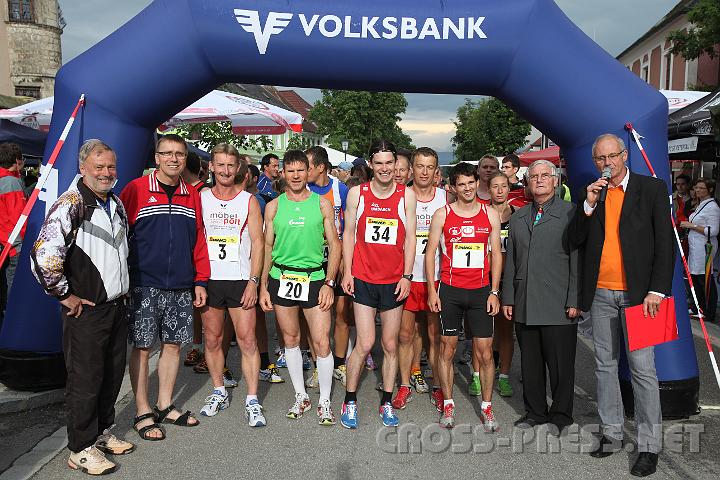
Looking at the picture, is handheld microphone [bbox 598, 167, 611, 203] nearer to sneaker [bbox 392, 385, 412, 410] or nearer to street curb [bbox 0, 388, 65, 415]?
sneaker [bbox 392, 385, 412, 410]

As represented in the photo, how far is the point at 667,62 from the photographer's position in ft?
97.4

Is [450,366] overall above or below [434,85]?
below

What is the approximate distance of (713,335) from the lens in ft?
23.4

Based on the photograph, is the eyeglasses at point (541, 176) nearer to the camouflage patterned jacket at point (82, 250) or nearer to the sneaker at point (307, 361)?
the camouflage patterned jacket at point (82, 250)

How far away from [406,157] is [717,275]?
17.9ft

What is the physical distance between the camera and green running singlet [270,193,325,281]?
432 centimetres

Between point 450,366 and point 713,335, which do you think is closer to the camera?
point 450,366

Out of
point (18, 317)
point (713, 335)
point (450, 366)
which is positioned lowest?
point (713, 335)

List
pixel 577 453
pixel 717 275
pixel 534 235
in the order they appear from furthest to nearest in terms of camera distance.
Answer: pixel 717 275
pixel 534 235
pixel 577 453

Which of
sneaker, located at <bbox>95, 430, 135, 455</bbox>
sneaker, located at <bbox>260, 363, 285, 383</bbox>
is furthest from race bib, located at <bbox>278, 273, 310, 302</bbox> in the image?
sneaker, located at <bbox>95, 430, 135, 455</bbox>

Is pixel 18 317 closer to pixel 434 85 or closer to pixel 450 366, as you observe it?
pixel 450 366

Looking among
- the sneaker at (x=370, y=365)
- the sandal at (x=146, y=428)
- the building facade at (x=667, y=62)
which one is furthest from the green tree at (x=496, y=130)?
the sandal at (x=146, y=428)

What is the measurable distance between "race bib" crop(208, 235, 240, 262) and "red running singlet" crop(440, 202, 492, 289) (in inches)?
58.9

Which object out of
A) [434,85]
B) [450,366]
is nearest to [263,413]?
[450,366]
